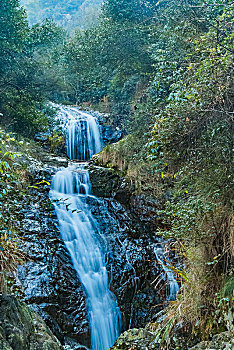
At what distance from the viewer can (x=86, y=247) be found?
23.8ft

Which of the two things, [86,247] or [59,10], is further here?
Answer: [59,10]

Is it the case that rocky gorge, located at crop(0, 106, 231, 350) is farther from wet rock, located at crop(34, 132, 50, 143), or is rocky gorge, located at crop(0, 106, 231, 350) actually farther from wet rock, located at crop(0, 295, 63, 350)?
wet rock, located at crop(34, 132, 50, 143)

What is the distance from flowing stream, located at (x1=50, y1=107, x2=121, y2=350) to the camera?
237 inches

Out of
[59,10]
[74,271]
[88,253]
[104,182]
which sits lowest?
[74,271]

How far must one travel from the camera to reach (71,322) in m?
5.72

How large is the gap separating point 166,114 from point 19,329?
344 cm

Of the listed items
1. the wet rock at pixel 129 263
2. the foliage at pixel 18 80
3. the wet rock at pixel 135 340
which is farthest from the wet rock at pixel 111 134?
the wet rock at pixel 135 340

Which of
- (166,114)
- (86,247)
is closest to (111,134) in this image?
(86,247)

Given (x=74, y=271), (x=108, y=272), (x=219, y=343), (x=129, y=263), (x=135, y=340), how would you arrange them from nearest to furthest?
(x=219, y=343), (x=135, y=340), (x=74, y=271), (x=108, y=272), (x=129, y=263)

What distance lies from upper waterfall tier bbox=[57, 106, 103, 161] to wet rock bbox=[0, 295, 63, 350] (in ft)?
35.5

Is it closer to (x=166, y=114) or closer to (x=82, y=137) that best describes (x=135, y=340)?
(x=166, y=114)

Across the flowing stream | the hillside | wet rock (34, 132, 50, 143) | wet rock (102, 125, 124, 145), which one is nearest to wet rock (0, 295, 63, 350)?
the flowing stream

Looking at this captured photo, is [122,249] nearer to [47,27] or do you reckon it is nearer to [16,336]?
[16,336]

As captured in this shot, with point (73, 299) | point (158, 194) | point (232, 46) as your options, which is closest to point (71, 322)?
point (73, 299)
